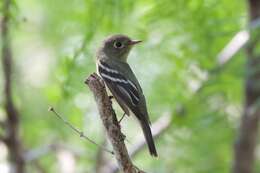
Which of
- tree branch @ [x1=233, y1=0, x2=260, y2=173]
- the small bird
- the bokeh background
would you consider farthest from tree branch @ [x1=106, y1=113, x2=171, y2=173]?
the small bird

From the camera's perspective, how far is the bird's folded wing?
5148 mm

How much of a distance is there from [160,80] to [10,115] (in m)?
1.39

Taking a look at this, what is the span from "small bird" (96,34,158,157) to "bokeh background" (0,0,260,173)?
0.45 ft

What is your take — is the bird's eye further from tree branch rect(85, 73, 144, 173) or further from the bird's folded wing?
tree branch rect(85, 73, 144, 173)

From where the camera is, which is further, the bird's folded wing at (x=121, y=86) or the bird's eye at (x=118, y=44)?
the bird's eye at (x=118, y=44)

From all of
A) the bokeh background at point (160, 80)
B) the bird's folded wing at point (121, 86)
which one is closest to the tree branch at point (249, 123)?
the bokeh background at point (160, 80)

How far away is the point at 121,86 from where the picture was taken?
529cm

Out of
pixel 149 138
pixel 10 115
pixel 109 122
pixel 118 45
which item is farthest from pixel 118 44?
pixel 109 122

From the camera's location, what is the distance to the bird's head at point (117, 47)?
586cm

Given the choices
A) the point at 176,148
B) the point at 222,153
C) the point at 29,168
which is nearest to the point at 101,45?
the point at 176,148

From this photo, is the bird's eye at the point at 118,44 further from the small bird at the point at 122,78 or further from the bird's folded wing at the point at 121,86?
the bird's folded wing at the point at 121,86

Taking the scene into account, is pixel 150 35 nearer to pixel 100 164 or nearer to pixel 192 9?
pixel 192 9

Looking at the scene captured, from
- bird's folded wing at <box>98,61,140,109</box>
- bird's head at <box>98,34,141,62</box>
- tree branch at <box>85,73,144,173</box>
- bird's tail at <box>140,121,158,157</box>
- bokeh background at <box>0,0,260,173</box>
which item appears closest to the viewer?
tree branch at <box>85,73,144,173</box>

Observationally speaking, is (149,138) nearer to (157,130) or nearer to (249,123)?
(157,130)
